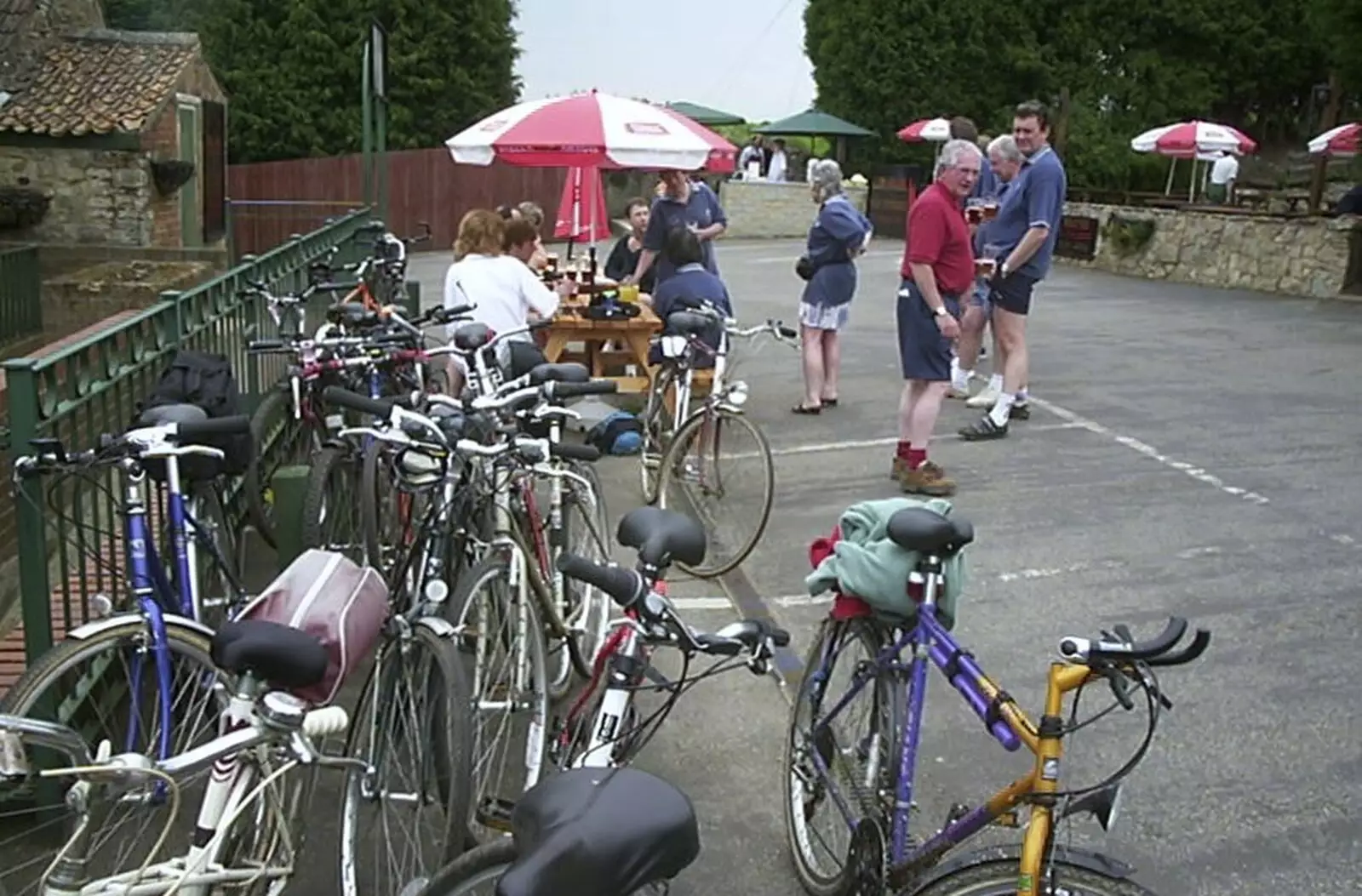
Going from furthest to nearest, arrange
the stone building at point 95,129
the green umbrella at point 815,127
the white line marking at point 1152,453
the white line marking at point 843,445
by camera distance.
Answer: the green umbrella at point 815,127 < the stone building at point 95,129 < the white line marking at point 843,445 < the white line marking at point 1152,453

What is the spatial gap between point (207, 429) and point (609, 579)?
130 cm

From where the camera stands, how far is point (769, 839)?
3.68 meters

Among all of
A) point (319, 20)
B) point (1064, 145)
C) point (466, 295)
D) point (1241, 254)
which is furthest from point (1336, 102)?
point (466, 295)

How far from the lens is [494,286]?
261 inches

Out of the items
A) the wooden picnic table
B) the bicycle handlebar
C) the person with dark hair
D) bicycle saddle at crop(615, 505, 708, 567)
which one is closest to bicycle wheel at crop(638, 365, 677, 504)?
the wooden picnic table

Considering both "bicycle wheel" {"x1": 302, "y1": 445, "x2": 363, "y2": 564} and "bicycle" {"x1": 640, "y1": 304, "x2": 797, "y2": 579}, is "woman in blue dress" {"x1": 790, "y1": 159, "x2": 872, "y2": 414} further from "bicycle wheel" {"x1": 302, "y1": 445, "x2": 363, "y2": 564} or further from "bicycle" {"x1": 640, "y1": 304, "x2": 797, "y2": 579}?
"bicycle wheel" {"x1": 302, "y1": 445, "x2": 363, "y2": 564}

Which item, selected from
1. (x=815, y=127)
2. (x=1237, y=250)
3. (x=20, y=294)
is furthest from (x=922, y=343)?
(x=815, y=127)

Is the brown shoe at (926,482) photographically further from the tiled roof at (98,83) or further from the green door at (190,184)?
the green door at (190,184)

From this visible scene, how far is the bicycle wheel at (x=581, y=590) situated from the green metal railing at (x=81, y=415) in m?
1.33

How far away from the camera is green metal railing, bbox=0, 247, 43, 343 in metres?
13.8

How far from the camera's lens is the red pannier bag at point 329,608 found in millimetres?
2664

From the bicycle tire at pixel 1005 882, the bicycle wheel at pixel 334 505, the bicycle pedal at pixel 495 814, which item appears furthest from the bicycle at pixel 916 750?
the bicycle wheel at pixel 334 505

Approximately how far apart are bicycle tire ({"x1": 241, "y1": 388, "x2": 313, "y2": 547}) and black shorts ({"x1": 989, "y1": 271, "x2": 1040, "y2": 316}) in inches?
171

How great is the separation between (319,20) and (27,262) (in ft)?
46.9
